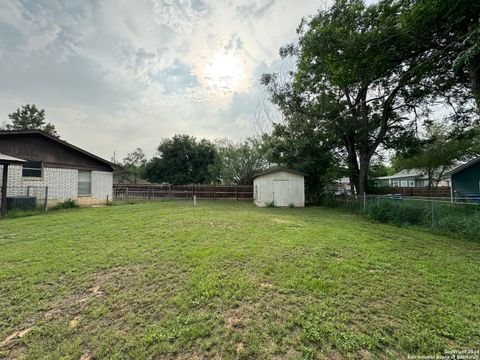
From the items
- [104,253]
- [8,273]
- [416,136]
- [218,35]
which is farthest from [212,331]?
[416,136]

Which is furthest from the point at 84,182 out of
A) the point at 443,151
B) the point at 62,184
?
the point at 443,151

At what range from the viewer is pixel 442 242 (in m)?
5.07

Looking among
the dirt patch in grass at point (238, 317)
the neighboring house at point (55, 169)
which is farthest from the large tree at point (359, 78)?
the neighboring house at point (55, 169)

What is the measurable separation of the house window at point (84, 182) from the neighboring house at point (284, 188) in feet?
36.5

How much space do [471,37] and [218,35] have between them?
29.8ft

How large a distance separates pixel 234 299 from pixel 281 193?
1137 cm

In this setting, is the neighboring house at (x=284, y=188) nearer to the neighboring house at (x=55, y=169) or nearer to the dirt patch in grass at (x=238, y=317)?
the neighboring house at (x=55, y=169)

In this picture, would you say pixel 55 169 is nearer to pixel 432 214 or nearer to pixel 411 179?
pixel 432 214

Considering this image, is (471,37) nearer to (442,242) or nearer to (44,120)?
(442,242)

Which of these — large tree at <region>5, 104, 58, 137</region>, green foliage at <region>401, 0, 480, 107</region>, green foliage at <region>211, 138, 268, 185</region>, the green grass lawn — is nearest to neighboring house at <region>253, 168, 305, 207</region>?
green foliage at <region>211, 138, 268, 185</region>

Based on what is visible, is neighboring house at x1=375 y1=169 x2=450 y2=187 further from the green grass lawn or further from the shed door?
the green grass lawn

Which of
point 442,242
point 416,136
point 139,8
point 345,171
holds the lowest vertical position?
point 442,242

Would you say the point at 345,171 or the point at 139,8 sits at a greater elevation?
the point at 139,8

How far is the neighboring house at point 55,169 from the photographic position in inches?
390
